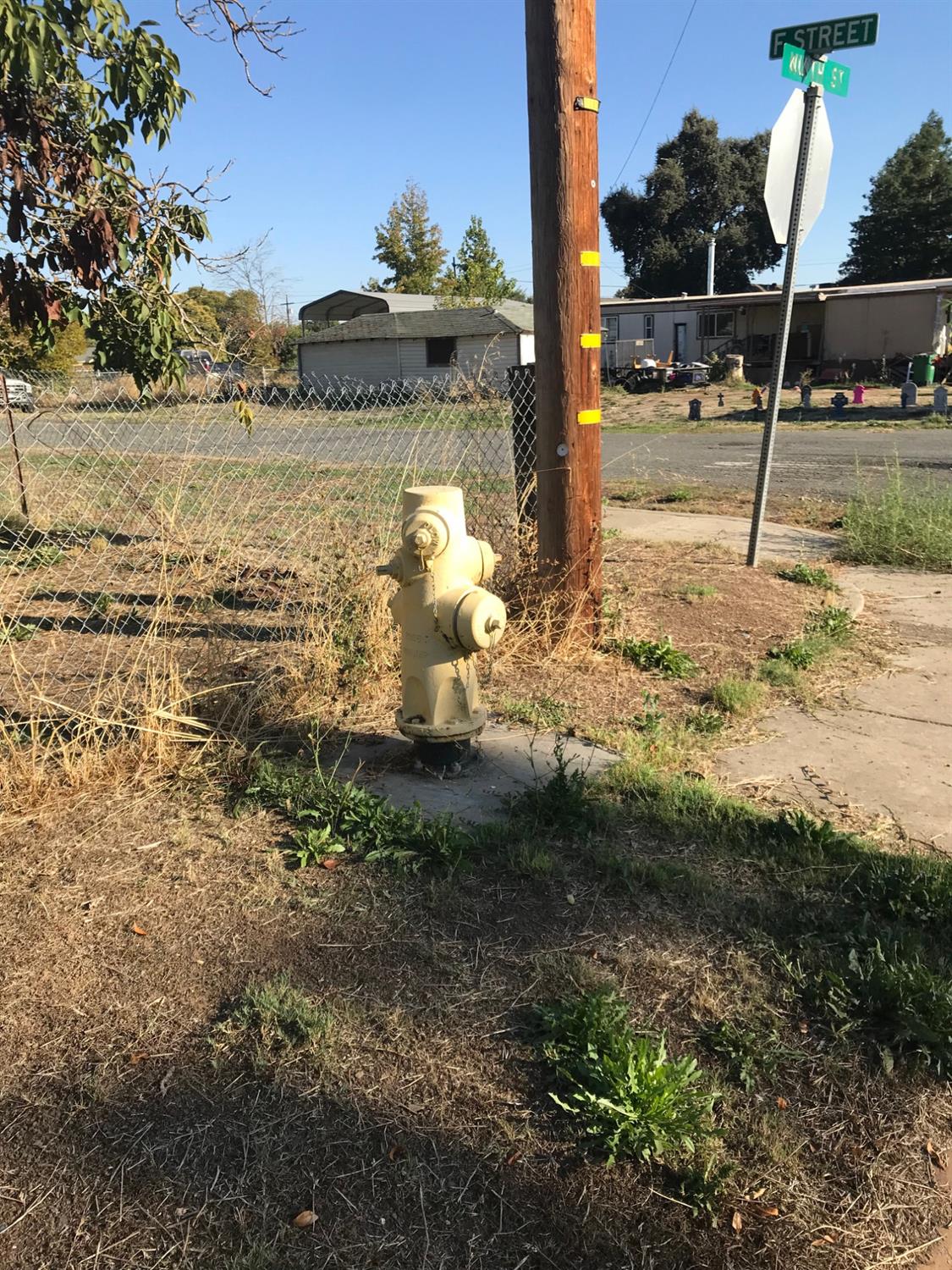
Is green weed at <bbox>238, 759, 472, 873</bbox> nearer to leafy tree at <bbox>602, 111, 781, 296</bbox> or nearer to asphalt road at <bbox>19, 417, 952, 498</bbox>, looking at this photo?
asphalt road at <bbox>19, 417, 952, 498</bbox>

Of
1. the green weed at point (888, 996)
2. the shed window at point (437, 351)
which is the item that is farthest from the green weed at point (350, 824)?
the shed window at point (437, 351)

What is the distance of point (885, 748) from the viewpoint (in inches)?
159

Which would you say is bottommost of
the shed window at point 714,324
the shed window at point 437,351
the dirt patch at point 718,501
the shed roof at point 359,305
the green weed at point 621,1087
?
the green weed at point 621,1087

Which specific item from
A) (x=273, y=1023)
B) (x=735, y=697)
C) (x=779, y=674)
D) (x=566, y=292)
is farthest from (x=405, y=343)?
(x=273, y=1023)

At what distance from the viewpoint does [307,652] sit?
4.42m

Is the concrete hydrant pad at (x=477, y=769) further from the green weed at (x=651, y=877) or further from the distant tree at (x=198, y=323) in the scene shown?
the distant tree at (x=198, y=323)

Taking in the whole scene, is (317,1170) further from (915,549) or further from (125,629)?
(915,549)

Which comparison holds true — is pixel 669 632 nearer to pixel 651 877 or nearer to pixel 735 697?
pixel 735 697

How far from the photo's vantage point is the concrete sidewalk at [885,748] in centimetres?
355

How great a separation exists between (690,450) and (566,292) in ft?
42.7

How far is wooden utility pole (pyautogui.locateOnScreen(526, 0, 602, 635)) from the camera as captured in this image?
462cm

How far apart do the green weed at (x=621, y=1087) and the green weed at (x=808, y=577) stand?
15.9 feet

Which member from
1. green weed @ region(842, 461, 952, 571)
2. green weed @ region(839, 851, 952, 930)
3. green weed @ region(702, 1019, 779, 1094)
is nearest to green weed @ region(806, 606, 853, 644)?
green weed @ region(842, 461, 952, 571)

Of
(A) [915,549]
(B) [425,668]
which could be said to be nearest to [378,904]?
(B) [425,668]
